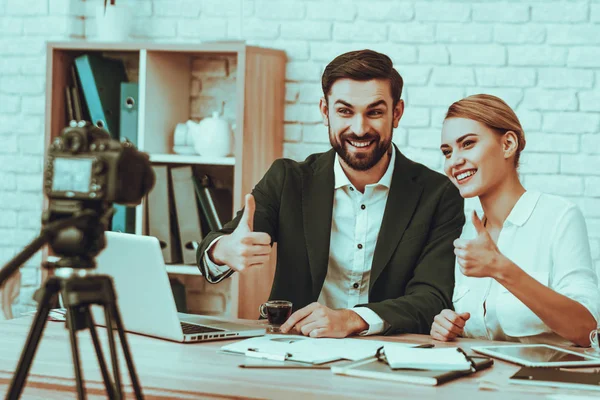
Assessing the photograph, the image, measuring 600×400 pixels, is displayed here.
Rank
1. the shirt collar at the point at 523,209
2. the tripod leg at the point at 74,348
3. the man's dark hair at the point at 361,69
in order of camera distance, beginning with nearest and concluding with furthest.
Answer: the tripod leg at the point at 74,348 < the shirt collar at the point at 523,209 < the man's dark hair at the point at 361,69

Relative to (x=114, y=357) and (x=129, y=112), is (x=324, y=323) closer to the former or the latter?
(x=114, y=357)

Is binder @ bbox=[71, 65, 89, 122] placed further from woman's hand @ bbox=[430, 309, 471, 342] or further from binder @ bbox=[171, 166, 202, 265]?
woman's hand @ bbox=[430, 309, 471, 342]

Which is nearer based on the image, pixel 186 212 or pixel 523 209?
pixel 523 209

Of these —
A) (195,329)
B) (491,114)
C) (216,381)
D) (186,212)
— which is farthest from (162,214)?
(216,381)

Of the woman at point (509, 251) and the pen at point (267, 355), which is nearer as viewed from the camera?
the pen at point (267, 355)

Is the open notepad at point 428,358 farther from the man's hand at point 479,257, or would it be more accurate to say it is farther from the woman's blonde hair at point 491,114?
the woman's blonde hair at point 491,114

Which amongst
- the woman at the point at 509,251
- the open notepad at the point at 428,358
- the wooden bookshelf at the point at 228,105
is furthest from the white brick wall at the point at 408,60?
the open notepad at the point at 428,358

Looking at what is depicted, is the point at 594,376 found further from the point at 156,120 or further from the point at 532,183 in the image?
the point at 156,120

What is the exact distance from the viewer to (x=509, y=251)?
213cm

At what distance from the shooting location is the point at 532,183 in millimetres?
3020

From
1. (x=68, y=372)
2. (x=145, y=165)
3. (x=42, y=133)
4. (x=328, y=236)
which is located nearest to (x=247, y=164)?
(x=328, y=236)

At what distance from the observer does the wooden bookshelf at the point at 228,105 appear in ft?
9.78

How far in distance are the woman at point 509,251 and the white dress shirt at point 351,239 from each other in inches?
10.2

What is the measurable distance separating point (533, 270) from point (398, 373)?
805 mm
